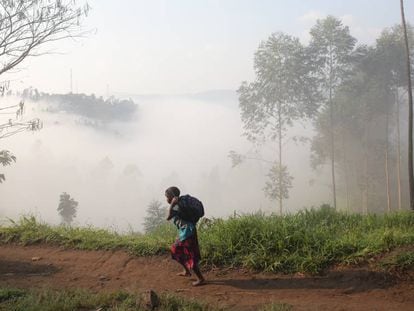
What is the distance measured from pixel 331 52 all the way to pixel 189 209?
30.1 m

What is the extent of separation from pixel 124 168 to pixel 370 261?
86.6 m

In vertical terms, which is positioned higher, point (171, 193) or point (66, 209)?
point (171, 193)

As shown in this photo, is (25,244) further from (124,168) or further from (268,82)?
(124,168)

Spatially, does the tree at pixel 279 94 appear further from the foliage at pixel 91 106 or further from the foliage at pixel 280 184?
the foliage at pixel 91 106

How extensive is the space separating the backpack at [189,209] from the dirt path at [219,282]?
110cm

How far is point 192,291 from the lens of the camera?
6.75 meters

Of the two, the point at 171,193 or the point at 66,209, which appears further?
the point at 66,209

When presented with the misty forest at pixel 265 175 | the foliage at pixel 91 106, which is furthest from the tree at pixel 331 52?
the foliage at pixel 91 106

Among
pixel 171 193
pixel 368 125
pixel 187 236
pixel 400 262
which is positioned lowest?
pixel 400 262

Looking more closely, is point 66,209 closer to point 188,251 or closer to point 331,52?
point 331,52

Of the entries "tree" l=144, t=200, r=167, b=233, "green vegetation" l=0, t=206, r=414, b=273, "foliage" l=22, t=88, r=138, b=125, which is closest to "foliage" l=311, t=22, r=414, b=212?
"tree" l=144, t=200, r=167, b=233

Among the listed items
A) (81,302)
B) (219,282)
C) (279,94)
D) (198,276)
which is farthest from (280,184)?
(81,302)

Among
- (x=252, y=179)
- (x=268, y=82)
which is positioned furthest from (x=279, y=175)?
(x=252, y=179)

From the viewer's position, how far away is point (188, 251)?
23.2 ft
